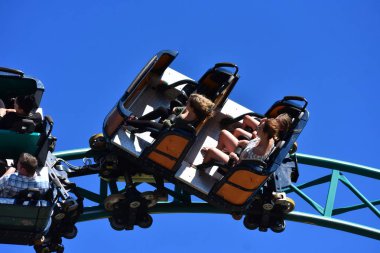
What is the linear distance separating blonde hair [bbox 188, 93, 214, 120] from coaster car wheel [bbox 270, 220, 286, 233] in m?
1.30

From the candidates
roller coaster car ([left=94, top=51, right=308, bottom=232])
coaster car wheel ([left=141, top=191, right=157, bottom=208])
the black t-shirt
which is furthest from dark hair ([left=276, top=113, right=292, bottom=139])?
the black t-shirt

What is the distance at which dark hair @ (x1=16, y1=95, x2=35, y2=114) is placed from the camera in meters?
14.4

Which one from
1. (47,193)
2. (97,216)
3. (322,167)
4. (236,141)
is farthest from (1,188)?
(322,167)

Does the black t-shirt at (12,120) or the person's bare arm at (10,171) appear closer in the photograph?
the person's bare arm at (10,171)

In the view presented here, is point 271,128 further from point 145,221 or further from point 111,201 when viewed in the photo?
point 111,201

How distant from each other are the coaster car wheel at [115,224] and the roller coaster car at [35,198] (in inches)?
16.9

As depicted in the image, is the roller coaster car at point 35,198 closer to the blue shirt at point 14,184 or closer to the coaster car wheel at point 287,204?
the blue shirt at point 14,184

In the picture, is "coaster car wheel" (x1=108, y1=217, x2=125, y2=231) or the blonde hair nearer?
the blonde hair

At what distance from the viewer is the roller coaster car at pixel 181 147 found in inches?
567

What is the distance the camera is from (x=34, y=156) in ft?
46.8

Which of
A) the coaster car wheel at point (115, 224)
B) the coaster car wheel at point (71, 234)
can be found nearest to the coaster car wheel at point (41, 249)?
the coaster car wheel at point (71, 234)

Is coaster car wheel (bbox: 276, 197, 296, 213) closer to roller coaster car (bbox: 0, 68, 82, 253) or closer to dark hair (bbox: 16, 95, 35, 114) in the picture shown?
roller coaster car (bbox: 0, 68, 82, 253)

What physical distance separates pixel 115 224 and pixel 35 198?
1.22m

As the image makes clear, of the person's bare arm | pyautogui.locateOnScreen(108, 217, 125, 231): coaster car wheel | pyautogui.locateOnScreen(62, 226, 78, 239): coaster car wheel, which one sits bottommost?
pyautogui.locateOnScreen(62, 226, 78, 239): coaster car wheel
